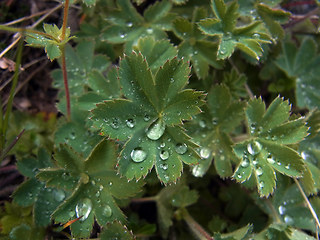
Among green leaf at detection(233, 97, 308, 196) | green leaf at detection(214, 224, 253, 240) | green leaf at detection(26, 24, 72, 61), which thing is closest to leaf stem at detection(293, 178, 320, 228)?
green leaf at detection(233, 97, 308, 196)

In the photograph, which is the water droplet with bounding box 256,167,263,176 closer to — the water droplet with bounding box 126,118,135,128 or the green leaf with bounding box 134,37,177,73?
the water droplet with bounding box 126,118,135,128

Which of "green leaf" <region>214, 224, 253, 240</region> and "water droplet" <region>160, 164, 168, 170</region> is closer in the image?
"water droplet" <region>160, 164, 168, 170</region>

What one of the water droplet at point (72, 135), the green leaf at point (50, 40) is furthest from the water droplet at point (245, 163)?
the green leaf at point (50, 40)

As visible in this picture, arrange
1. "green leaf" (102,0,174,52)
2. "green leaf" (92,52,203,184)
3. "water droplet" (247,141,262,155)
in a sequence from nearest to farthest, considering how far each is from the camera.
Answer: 1. "green leaf" (92,52,203,184)
2. "water droplet" (247,141,262,155)
3. "green leaf" (102,0,174,52)

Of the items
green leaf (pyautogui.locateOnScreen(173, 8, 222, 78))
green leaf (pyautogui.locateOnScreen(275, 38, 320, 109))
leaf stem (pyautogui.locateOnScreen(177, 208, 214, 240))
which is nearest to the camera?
leaf stem (pyautogui.locateOnScreen(177, 208, 214, 240))

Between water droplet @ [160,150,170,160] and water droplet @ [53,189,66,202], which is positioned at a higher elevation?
water droplet @ [160,150,170,160]

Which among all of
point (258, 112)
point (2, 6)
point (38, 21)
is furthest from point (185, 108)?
point (2, 6)

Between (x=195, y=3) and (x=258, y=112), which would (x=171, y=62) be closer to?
(x=258, y=112)
